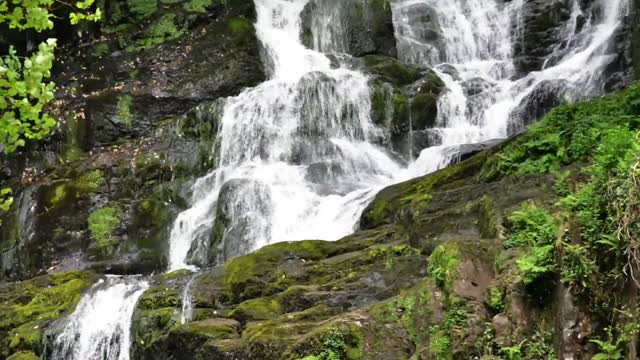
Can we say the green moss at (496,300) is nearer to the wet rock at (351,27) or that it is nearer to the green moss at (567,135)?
the green moss at (567,135)

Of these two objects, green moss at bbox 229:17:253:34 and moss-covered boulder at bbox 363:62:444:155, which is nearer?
moss-covered boulder at bbox 363:62:444:155

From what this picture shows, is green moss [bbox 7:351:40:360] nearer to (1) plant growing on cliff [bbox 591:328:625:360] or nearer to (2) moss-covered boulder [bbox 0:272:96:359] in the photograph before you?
(2) moss-covered boulder [bbox 0:272:96:359]

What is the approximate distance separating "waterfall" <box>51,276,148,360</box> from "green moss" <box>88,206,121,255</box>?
4.96 meters

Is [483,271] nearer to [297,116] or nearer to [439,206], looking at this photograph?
[439,206]

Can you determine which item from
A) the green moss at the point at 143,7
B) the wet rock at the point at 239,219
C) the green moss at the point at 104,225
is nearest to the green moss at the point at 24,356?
the wet rock at the point at 239,219

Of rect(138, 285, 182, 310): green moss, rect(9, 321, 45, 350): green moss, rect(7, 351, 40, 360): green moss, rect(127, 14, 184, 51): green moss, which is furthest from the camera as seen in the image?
rect(127, 14, 184, 51): green moss

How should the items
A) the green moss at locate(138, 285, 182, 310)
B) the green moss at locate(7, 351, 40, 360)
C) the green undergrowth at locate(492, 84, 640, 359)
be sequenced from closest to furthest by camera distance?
1. the green undergrowth at locate(492, 84, 640, 359)
2. the green moss at locate(138, 285, 182, 310)
3. the green moss at locate(7, 351, 40, 360)

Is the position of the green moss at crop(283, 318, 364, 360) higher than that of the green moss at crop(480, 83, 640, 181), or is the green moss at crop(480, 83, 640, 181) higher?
the green moss at crop(480, 83, 640, 181)

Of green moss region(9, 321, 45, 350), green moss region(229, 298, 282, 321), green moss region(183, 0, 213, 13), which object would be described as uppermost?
green moss region(183, 0, 213, 13)

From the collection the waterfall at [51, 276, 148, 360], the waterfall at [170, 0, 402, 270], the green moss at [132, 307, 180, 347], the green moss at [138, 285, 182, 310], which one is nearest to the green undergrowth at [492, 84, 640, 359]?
the green moss at [132, 307, 180, 347]

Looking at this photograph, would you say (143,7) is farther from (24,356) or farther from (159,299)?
(159,299)

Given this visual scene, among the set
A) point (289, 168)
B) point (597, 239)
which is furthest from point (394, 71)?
point (597, 239)

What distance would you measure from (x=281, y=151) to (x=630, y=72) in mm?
8969

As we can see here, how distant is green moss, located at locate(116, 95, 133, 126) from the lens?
2061 centimetres
